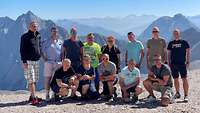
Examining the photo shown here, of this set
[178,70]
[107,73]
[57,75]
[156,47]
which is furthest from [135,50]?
[57,75]

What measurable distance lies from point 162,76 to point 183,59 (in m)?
1.25

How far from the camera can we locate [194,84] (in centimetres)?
2534

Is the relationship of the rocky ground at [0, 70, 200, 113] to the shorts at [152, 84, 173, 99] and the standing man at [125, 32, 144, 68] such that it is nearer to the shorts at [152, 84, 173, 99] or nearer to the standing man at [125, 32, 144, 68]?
the shorts at [152, 84, 173, 99]

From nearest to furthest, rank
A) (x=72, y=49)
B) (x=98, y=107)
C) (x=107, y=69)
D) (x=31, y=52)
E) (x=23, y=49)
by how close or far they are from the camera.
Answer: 1. (x=98, y=107)
2. (x=23, y=49)
3. (x=31, y=52)
4. (x=72, y=49)
5. (x=107, y=69)

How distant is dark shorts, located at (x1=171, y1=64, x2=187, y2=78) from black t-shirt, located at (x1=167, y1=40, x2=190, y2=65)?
17cm

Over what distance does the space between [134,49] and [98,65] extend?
1.51 m

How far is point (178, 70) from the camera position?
17.8m

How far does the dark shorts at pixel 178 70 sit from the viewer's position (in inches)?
696

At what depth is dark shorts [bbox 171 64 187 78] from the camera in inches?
696

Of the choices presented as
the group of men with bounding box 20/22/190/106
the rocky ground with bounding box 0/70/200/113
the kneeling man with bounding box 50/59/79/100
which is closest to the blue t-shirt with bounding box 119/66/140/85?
the group of men with bounding box 20/22/190/106

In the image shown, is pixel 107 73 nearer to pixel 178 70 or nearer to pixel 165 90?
pixel 165 90

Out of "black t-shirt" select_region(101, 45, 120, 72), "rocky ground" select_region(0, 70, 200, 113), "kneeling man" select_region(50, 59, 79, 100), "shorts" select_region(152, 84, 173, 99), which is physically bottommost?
"rocky ground" select_region(0, 70, 200, 113)

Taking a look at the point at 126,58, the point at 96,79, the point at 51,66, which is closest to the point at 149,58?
the point at 126,58

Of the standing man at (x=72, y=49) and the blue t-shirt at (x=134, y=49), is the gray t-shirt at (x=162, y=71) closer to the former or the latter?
the blue t-shirt at (x=134, y=49)
